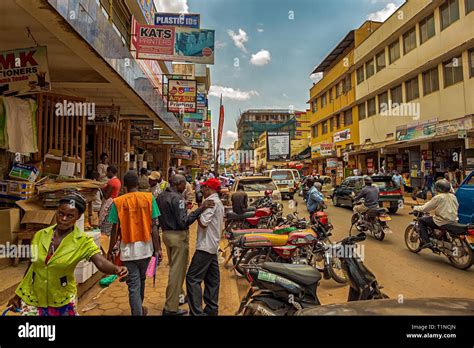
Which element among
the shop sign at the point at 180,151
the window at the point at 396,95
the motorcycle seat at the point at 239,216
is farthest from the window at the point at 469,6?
the shop sign at the point at 180,151

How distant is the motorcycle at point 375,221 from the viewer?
26.2 ft

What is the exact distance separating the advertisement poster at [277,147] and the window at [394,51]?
29.3 meters

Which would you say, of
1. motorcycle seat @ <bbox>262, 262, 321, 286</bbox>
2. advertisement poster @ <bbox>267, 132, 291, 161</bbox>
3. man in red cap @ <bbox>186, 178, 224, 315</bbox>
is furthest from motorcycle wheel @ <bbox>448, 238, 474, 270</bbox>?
advertisement poster @ <bbox>267, 132, 291, 161</bbox>

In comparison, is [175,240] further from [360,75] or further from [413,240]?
[360,75]

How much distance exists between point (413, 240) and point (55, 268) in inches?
290

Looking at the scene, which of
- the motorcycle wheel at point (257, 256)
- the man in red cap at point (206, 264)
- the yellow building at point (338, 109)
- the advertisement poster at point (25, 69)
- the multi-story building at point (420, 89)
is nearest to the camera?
the man in red cap at point (206, 264)

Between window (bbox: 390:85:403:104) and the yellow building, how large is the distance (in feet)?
16.4

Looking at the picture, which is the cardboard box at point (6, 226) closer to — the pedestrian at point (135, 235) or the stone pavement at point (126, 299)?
the stone pavement at point (126, 299)

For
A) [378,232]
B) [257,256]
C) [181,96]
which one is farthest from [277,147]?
[257,256]

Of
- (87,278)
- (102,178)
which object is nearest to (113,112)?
(102,178)

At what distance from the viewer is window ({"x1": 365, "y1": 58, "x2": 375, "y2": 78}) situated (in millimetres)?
23484

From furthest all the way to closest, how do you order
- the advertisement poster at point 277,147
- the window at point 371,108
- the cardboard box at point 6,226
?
the advertisement poster at point 277,147 < the window at point 371,108 < the cardboard box at point 6,226

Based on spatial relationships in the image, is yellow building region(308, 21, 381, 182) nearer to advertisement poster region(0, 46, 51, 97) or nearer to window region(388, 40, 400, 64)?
window region(388, 40, 400, 64)

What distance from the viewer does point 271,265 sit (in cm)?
319
